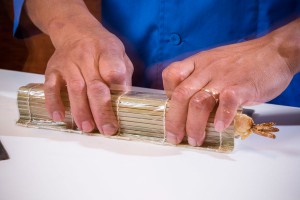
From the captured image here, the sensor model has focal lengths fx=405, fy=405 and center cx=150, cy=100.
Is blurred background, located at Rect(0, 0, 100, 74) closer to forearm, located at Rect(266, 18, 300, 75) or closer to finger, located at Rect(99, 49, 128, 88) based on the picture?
finger, located at Rect(99, 49, 128, 88)

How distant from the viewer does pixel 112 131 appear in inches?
28.6

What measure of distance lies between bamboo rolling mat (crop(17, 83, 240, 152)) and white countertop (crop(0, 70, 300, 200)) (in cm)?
2

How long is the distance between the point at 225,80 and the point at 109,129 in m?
0.22

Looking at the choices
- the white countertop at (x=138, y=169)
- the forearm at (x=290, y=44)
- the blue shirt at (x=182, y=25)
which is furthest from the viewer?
the blue shirt at (x=182, y=25)

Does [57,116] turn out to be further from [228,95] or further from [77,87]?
[228,95]

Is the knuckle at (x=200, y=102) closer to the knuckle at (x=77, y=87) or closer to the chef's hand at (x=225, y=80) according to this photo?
the chef's hand at (x=225, y=80)

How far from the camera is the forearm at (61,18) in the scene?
38.1 inches

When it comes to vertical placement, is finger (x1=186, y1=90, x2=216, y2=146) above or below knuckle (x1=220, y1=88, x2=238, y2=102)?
below

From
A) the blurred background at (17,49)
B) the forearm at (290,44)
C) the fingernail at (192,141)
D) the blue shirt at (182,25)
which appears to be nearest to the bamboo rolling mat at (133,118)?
the fingernail at (192,141)

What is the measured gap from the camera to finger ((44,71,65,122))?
742 millimetres

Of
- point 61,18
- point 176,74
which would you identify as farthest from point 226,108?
point 61,18

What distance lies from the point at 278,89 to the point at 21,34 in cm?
78

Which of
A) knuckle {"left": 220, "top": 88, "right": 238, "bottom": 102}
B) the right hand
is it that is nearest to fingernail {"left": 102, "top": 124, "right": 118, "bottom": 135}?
the right hand

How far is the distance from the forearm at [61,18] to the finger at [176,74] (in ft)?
0.96
